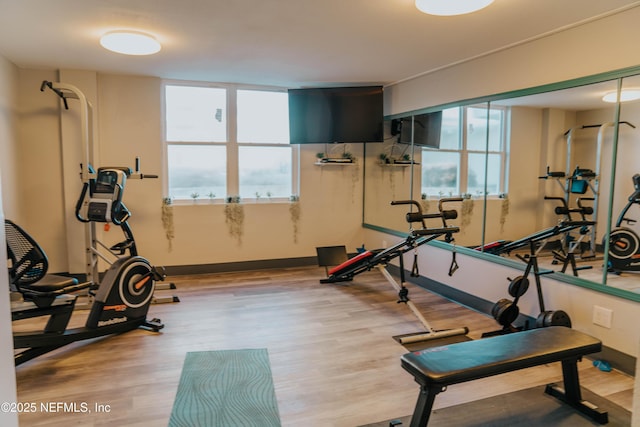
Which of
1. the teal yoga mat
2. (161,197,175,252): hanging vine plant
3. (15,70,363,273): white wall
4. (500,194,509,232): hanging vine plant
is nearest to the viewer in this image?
the teal yoga mat

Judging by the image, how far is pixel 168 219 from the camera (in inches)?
211

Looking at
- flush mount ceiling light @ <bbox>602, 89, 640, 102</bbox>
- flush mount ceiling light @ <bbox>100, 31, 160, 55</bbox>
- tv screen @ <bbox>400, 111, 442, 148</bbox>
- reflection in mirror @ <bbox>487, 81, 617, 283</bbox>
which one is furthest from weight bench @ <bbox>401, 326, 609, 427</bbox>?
flush mount ceiling light @ <bbox>100, 31, 160, 55</bbox>

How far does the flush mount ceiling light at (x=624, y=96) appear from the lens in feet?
9.37

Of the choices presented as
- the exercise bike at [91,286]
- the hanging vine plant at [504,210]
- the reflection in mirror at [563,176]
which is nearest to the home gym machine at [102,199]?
the exercise bike at [91,286]

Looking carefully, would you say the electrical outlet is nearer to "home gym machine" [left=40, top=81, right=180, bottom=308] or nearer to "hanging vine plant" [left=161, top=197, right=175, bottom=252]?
"home gym machine" [left=40, top=81, right=180, bottom=308]

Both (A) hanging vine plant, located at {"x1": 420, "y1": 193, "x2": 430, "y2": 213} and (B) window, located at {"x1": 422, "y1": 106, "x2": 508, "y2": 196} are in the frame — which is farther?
(A) hanging vine plant, located at {"x1": 420, "y1": 193, "x2": 430, "y2": 213}

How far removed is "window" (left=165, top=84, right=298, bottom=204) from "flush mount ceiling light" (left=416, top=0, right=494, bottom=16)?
337 centimetres

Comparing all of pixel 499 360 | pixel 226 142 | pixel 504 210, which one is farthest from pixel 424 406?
pixel 226 142

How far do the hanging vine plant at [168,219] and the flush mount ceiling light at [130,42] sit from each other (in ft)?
7.10

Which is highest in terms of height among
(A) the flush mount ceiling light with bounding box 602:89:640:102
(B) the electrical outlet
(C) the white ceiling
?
(C) the white ceiling

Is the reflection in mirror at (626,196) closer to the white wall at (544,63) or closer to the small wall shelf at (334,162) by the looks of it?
the white wall at (544,63)

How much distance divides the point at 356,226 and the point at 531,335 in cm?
398

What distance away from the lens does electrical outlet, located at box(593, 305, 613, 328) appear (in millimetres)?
2971

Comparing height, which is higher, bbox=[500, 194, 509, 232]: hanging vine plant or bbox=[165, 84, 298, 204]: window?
bbox=[165, 84, 298, 204]: window
